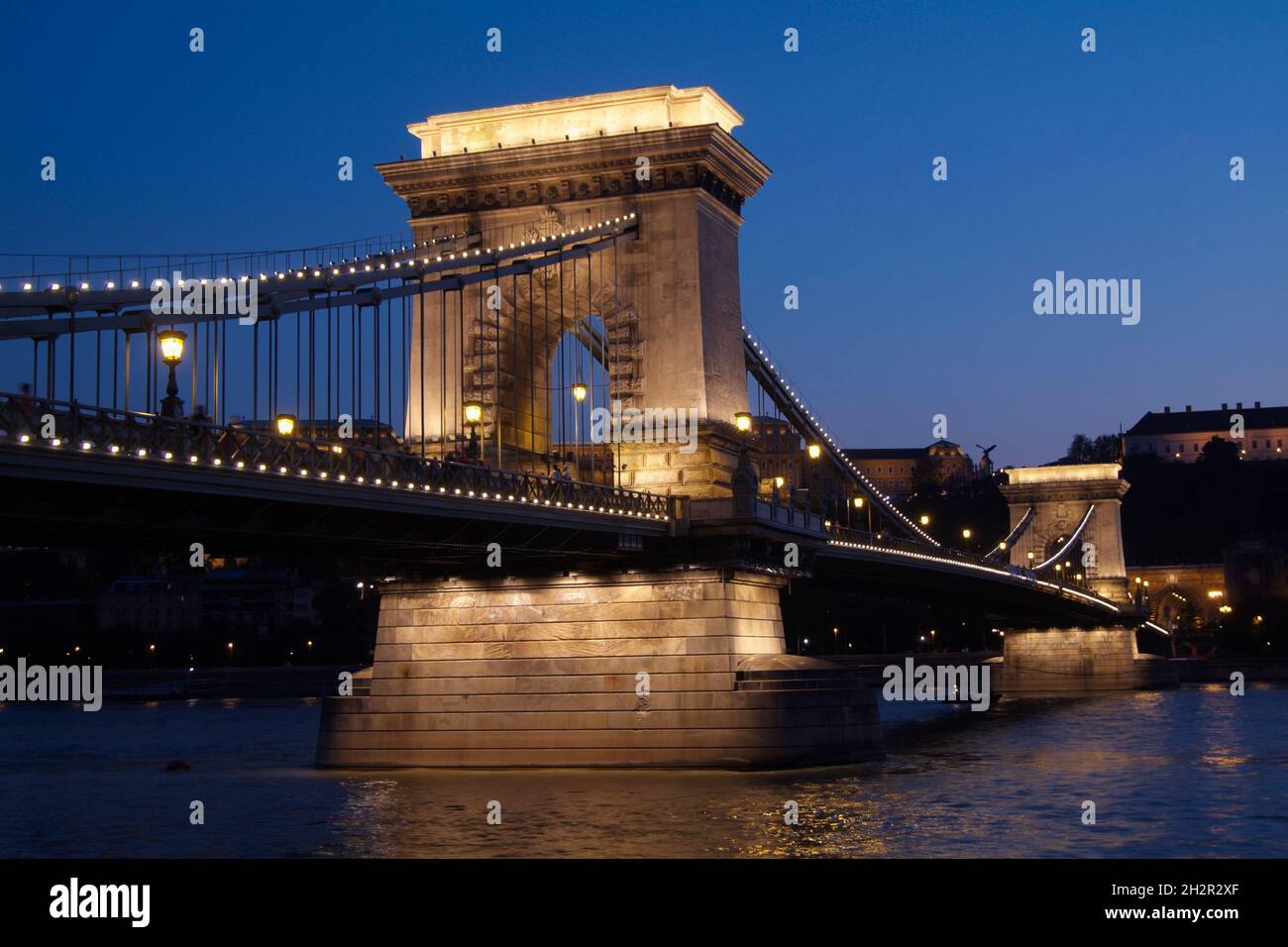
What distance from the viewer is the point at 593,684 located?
4331 cm

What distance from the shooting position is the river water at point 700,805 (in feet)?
103

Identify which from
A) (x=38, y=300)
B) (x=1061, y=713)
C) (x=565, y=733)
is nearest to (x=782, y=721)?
(x=565, y=733)

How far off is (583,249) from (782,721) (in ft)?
44.7

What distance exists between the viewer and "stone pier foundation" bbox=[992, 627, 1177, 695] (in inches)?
4016

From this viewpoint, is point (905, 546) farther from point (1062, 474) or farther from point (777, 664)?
point (1062, 474)

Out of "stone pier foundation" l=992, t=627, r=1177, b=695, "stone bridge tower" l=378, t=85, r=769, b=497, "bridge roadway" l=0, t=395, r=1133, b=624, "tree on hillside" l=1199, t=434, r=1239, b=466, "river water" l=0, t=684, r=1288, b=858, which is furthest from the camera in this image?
"tree on hillside" l=1199, t=434, r=1239, b=466

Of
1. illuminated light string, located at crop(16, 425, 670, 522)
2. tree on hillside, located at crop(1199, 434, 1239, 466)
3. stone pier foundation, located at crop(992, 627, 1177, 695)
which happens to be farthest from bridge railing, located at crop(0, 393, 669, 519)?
tree on hillside, located at crop(1199, 434, 1239, 466)

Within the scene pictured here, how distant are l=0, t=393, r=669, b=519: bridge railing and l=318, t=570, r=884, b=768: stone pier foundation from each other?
10.4 feet

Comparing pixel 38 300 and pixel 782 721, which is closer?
pixel 38 300

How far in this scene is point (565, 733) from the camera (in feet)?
142

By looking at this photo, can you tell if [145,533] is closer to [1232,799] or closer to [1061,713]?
[1232,799]

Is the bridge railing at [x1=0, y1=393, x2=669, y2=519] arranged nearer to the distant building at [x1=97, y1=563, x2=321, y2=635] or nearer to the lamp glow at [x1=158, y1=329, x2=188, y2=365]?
the lamp glow at [x1=158, y1=329, x2=188, y2=365]

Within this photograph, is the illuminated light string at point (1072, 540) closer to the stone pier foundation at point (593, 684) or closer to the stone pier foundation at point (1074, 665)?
the stone pier foundation at point (1074, 665)

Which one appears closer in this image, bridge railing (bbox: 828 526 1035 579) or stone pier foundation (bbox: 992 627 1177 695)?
bridge railing (bbox: 828 526 1035 579)
